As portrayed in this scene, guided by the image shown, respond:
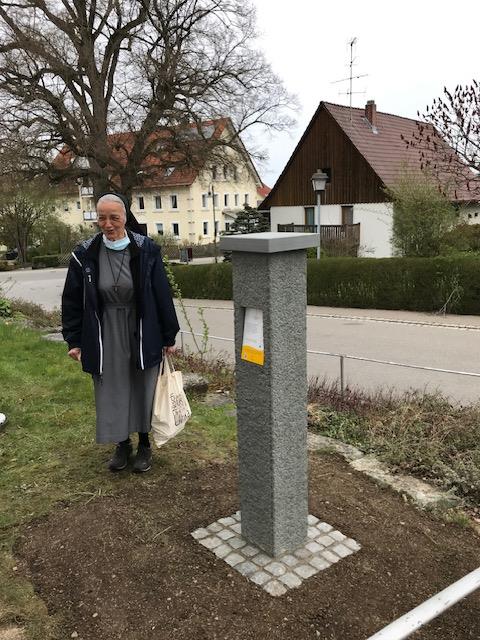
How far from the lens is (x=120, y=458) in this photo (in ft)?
12.7

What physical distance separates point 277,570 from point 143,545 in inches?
29.6

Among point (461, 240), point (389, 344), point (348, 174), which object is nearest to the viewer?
point (389, 344)

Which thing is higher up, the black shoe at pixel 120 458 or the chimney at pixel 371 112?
the chimney at pixel 371 112

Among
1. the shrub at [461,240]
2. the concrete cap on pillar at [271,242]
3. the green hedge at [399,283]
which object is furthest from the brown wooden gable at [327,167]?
the concrete cap on pillar at [271,242]

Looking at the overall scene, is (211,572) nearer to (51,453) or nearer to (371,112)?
(51,453)

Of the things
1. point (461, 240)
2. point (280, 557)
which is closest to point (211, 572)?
point (280, 557)

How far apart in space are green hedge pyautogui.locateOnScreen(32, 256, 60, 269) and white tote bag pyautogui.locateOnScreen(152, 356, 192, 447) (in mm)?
43022

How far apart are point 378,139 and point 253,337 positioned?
94.7 ft

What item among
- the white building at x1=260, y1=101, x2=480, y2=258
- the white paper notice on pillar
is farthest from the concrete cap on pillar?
→ the white building at x1=260, y1=101, x2=480, y2=258

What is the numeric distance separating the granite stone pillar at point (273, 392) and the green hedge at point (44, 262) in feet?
144

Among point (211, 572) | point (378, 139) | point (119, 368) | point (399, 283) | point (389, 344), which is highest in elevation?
point (378, 139)

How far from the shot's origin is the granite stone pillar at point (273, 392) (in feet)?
8.50

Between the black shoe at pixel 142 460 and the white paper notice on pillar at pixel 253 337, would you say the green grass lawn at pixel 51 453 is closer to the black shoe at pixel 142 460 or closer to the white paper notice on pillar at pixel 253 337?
the black shoe at pixel 142 460

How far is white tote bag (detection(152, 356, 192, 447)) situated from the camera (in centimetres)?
360
